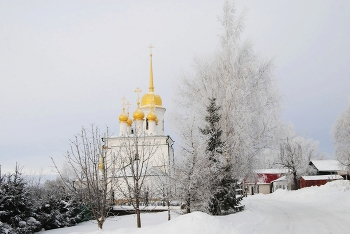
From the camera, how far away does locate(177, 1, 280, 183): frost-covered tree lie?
1688 centimetres

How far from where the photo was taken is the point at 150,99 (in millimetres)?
43844

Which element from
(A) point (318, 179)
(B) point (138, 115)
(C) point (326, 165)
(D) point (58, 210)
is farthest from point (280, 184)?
(D) point (58, 210)

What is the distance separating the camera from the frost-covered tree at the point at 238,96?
664 inches

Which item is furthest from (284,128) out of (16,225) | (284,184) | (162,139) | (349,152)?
(284,184)

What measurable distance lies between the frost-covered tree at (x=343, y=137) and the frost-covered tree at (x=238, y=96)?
68.8 ft

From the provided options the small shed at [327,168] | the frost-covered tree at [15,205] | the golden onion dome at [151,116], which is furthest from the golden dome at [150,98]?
the frost-covered tree at [15,205]

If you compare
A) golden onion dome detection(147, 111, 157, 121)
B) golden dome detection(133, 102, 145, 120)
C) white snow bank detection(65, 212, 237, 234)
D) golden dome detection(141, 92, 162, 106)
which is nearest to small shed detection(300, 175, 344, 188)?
Answer: golden onion dome detection(147, 111, 157, 121)

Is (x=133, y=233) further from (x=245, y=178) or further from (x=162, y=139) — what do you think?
(x=162, y=139)

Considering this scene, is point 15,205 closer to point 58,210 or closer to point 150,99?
point 58,210

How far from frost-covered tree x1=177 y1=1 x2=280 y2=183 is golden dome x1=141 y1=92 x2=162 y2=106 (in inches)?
985

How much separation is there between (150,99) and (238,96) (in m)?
27.4

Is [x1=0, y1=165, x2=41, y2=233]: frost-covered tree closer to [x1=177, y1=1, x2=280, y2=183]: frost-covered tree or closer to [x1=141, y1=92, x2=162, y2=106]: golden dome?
[x1=177, y1=1, x2=280, y2=183]: frost-covered tree

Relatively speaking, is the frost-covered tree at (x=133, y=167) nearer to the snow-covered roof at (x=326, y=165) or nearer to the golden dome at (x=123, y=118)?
the golden dome at (x=123, y=118)

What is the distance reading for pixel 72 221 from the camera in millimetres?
22312
